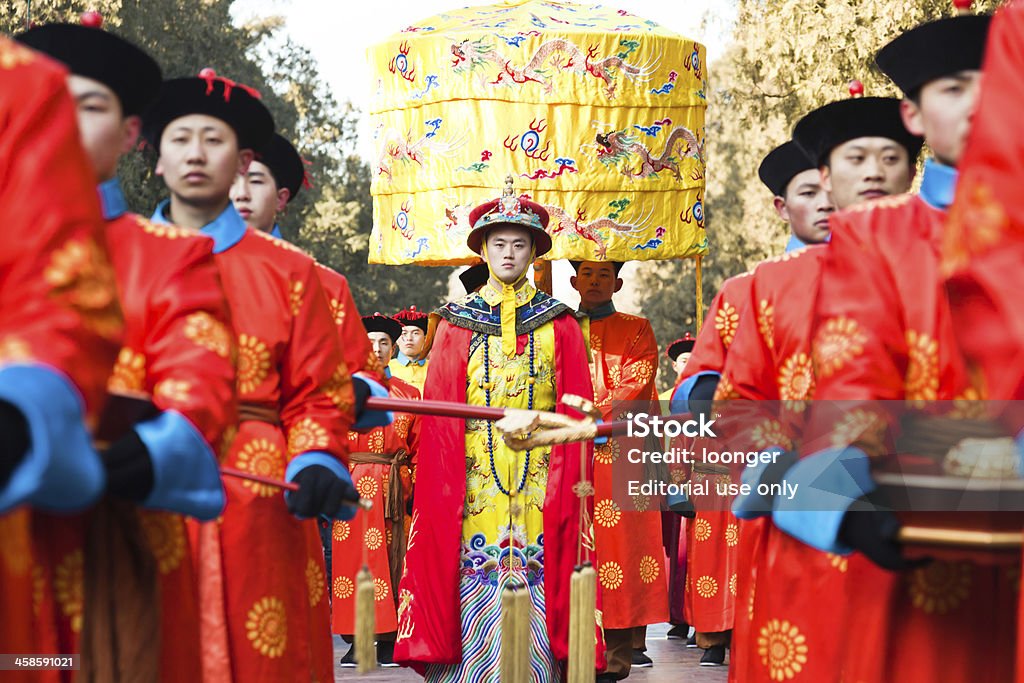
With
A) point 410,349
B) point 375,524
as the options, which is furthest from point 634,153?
point 410,349

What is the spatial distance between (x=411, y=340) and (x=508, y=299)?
→ 5.56 m

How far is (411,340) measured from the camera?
13031mm

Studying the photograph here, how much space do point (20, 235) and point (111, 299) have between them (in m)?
0.19

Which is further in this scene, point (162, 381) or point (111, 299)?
point (162, 381)

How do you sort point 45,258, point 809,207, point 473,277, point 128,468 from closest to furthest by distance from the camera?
point 45,258, point 128,468, point 809,207, point 473,277

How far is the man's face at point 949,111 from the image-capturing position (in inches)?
137

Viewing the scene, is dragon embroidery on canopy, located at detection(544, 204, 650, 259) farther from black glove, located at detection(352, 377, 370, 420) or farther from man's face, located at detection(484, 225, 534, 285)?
black glove, located at detection(352, 377, 370, 420)

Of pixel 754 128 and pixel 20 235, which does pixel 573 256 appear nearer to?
pixel 20 235

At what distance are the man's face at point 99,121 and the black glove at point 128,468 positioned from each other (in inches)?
35.0

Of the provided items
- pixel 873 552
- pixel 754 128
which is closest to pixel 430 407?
pixel 873 552

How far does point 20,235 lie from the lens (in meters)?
2.57

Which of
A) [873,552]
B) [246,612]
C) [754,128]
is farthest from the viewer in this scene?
[754,128]

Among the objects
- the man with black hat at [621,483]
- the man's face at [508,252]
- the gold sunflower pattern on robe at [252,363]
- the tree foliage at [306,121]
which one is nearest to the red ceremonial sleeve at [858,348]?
the gold sunflower pattern on robe at [252,363]

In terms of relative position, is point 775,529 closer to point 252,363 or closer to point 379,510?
point 252,363
